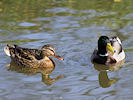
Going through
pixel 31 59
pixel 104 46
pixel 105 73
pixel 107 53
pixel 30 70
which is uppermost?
pixel 104 46

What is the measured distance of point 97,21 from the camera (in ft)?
40.9

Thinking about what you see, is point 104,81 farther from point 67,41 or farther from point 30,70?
point 67,41

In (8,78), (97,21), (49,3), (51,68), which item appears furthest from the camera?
(49,3)

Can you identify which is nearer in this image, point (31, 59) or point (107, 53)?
point (31, 59)

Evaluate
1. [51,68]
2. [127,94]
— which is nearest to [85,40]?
[51,68]

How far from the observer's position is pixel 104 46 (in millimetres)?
9625

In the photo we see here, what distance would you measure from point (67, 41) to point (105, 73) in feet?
7.87

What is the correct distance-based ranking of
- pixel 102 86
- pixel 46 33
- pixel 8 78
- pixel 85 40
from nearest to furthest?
pixel 102 86 < pixel 8 78 < pixel 85 40 < pixel 46 33

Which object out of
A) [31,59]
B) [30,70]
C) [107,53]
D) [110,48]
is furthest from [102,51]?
[30,70]

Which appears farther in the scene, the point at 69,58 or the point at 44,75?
the point at 69,58

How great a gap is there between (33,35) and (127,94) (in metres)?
5.10

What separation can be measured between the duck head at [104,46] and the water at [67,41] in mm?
446

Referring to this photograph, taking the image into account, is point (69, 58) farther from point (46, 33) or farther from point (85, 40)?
point (46, 33)

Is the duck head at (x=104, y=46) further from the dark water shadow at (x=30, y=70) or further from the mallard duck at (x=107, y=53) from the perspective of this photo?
the dark water shadow at (x=30, y=70)
